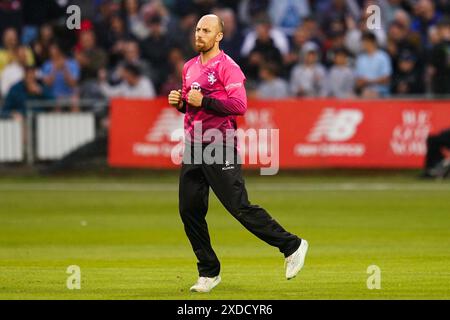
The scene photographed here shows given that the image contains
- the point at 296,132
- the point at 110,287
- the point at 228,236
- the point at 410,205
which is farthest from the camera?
the point at 296,132

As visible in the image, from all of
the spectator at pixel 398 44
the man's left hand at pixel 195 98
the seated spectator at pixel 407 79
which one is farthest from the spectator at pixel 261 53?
the man's left hand at pixel 195 98

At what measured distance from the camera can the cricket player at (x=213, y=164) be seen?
1141cm

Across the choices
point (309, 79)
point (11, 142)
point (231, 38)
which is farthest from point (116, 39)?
point (309, 79)

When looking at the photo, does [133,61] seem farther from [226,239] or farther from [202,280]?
[202,280]

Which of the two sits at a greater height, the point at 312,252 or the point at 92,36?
the point at 92,36

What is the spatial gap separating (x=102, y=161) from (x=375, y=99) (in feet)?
19.8

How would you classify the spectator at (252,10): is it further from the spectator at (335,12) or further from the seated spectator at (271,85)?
the seated spectator at (271,85)

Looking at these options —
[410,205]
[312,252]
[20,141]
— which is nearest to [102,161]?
[20,141]

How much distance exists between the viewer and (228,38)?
28328mm

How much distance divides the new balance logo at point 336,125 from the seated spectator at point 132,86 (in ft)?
12.5

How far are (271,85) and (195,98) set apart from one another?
15831 mm

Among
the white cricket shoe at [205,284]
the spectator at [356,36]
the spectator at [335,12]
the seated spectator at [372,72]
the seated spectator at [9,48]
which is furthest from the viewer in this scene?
the spectator at [335,12]

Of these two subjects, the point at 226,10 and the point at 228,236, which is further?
the point at 226,10
